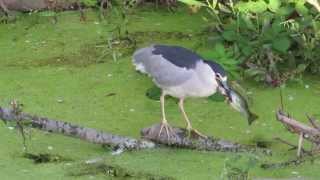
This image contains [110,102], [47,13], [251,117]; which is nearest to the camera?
[251,117]

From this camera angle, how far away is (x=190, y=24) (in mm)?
4270

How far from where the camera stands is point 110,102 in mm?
3240

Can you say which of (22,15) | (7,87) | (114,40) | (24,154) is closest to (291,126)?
(24,154)

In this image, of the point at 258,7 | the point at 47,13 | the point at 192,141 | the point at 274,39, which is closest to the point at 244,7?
the point at 258,7

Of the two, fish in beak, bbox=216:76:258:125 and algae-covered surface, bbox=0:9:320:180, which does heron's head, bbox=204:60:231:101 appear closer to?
fish in beak, bbox=216:76:258:125

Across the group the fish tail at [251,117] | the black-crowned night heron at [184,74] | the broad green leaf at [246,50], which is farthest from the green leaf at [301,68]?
the black-crowned night heron at [184,74]

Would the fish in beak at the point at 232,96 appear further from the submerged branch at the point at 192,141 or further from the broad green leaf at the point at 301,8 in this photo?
the broad green leaf at the point at 301,8

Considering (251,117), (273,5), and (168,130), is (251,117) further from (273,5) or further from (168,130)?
(273,5)

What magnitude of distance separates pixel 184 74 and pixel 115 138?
1.00ft

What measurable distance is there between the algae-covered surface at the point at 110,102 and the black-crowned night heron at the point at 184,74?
0.64 ft

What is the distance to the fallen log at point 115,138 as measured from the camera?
8.89 feet

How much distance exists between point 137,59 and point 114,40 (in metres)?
1.07

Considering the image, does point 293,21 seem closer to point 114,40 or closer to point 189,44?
point 189,44

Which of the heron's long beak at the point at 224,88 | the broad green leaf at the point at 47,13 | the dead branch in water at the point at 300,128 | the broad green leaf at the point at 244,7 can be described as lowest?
the dead branch in water at the point at 300,128
